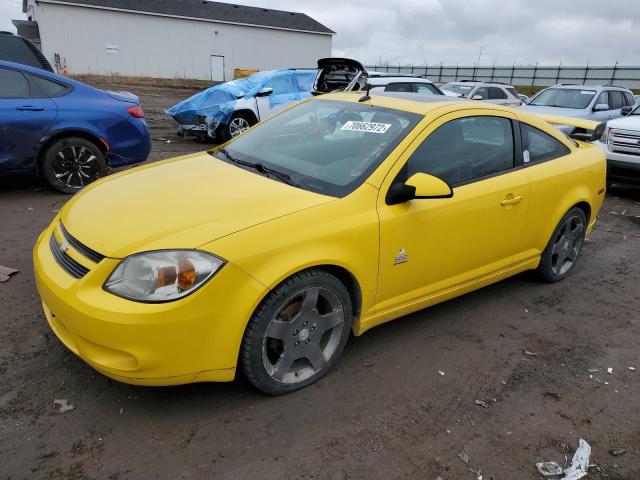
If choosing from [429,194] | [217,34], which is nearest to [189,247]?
[429,194]

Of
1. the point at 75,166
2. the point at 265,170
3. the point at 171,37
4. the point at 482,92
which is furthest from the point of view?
the point at 171,37

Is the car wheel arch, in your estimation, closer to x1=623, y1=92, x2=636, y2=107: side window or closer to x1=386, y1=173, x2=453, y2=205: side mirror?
x1=386, y1=173, x2=453, y2=205: side mirror

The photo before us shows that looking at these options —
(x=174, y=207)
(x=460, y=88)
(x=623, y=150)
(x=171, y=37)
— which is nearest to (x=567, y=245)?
(x=174, y=207)

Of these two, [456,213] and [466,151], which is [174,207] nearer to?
[456,213]

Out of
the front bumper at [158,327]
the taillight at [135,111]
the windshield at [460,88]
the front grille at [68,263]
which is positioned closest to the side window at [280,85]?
the taillight at [135,111]

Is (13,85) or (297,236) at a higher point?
(13,85)

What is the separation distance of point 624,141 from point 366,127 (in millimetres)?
6656

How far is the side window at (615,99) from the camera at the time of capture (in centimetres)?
1195

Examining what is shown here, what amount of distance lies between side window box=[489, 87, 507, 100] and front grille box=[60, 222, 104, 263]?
13689 millimetres

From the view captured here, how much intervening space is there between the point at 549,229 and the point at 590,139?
239 centimetres

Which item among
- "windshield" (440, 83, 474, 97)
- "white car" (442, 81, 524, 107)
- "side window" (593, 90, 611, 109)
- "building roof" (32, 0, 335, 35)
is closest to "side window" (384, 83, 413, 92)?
"white car" (442, 81, 524, 107)

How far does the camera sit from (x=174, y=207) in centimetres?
275

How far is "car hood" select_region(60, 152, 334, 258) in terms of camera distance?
247 centimetres

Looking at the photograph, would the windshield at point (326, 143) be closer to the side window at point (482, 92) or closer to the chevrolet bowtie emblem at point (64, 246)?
the chevrolet bowtie emblem at point (64, 246)
